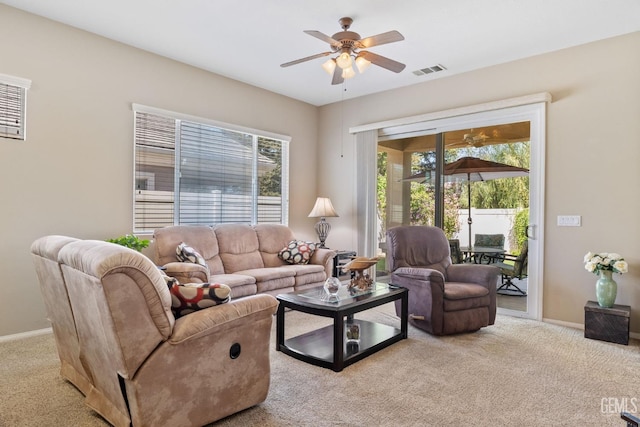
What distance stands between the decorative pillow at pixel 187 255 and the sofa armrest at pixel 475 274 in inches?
104

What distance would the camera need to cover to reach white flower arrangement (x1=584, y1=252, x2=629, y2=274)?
340cm

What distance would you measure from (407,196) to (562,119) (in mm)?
2117

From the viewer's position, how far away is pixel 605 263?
3.48 metres

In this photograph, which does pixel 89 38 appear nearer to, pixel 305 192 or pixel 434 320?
pixel 305 192

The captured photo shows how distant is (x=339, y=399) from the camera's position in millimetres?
2316

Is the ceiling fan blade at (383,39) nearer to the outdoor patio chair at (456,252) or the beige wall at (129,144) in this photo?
the beige wall at (129,144)

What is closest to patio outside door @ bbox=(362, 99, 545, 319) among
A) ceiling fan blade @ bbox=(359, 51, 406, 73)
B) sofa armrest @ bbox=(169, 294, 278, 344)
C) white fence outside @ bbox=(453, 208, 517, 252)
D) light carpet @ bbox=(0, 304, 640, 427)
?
white fence outside @ bbox=(453, 208, 517, 252)

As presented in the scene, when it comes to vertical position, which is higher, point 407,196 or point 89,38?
point 89,38

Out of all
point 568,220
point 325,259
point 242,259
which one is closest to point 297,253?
point 325,259

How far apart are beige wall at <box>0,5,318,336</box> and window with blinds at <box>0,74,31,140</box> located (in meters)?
0.06

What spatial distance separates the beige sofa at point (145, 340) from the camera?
5.50ft

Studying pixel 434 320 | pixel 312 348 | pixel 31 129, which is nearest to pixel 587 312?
pixel 434 320

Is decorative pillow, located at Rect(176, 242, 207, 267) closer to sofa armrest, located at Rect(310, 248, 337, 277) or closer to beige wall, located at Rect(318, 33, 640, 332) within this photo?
sofa armrest, located at Rect(310, 248, 337, 277)

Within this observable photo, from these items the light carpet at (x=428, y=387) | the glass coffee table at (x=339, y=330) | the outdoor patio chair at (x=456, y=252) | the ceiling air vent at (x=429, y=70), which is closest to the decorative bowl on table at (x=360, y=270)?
the glass coffee table at (x=339, y=330)
